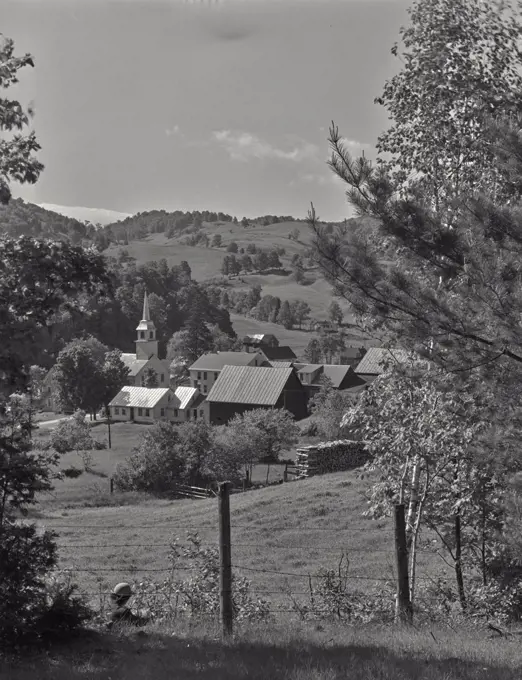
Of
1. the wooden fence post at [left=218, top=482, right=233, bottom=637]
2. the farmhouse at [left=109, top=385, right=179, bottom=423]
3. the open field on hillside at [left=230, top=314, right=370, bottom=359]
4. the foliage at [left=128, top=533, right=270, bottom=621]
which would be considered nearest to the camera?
the wooden fence post at [left=218, top=482, right=233, bottom=637]

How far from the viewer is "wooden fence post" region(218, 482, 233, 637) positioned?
705 centimetres

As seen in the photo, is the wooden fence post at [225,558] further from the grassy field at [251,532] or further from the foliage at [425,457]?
the grassy field at [251,532]

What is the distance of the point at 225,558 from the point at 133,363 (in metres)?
89.2

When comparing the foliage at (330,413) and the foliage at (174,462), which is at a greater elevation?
the foliage at (330,413)

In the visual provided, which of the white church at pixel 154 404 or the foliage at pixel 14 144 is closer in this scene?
the foliage at pixel 14 144

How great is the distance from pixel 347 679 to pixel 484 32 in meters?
8.18

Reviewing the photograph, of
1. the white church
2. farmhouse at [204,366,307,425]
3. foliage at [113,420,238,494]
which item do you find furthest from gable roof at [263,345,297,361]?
foliage at [113,420,238,494]

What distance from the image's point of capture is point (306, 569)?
1814 cm

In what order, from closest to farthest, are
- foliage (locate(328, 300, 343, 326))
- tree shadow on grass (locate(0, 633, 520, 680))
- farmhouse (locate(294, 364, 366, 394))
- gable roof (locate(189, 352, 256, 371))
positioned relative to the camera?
tree shadow on grass (locate(0, 633, 520, 680))
foliage (locate(328, 300, 343, 326))
farmhouse (locate(294, 364, 366, 394))
gable roof (locate(189, 352, 256, 371))

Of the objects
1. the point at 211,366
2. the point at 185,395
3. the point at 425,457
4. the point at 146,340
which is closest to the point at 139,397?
the point at 185,395

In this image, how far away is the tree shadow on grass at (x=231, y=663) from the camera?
5.77 metres

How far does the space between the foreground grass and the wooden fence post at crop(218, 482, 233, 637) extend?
18 centimetres

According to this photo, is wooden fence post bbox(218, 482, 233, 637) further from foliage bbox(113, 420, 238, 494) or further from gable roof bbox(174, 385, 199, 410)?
gable roof bbox(174, 385, 199, 410)

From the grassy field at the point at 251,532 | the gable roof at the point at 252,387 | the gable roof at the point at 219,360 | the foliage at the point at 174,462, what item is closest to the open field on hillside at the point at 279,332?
the gable roof at the point at 219,360
